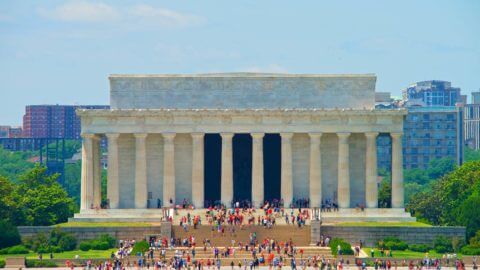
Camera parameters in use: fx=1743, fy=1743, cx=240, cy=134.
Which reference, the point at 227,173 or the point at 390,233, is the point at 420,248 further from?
the point at 227,173

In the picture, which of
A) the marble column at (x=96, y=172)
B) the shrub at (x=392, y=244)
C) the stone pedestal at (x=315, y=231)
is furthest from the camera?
the marble column at (x=96, y=172)

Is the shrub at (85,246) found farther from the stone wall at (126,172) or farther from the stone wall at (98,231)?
the stone wall at (126,172)

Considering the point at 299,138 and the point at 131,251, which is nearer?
the point at 131,251

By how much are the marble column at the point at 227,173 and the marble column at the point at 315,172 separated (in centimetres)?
696

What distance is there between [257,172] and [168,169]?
7.76 metres

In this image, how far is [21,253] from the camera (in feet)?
440

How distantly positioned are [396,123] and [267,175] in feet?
43.0

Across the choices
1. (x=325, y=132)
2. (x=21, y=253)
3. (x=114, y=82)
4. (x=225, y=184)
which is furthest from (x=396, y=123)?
(x=21, y=253)

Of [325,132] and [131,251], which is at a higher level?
[325,132]

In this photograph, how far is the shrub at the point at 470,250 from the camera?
13100 cm

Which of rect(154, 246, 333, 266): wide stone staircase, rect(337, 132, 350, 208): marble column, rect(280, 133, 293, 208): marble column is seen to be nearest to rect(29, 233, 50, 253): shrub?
rect(154, 246, 333, 266): wide stone staircase

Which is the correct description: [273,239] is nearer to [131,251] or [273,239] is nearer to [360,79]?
[131,251]

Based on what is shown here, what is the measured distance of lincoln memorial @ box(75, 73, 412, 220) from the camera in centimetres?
15062

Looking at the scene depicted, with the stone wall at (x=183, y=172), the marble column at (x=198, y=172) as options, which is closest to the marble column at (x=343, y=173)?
the marble column at (x=198, y=172)
